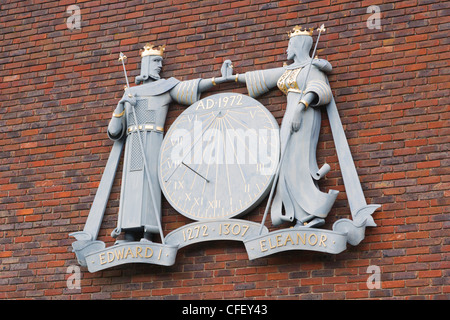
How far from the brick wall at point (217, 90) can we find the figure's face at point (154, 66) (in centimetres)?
12

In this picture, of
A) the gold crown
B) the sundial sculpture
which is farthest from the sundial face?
the gold crown

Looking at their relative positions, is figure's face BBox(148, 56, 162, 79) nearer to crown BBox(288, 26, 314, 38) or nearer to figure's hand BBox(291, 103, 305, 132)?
crown BBox(288, 26, 314, 38)

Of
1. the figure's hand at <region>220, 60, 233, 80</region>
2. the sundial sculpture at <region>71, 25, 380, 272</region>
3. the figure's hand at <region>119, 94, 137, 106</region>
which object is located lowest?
the sundial sculpture at <region>71, 25, 380, 272</region>

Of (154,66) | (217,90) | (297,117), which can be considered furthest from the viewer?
(154,66)

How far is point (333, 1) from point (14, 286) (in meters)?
4.39

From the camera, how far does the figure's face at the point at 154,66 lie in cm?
1134

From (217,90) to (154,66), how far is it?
742mm

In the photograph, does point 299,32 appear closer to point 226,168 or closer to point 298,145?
point 298,145

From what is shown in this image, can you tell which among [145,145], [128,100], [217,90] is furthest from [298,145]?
[128,100]

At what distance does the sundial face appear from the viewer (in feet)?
34.6

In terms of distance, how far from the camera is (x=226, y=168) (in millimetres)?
10711

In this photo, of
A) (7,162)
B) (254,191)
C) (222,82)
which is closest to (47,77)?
(7,162)

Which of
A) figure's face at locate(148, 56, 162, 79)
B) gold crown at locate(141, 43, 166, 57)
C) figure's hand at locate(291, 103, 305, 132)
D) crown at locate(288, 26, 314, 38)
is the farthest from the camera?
gold crown at locate(141, 43, 166, 57)

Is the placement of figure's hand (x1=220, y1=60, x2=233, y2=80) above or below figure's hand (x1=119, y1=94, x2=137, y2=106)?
above
